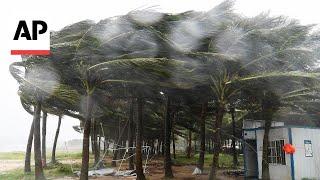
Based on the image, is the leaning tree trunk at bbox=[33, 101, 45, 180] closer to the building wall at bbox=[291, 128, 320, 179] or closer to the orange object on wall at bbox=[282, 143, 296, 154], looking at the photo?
the orange object on wall at bbox=[282, 143, 296, 154]

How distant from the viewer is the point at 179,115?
32.8 metres

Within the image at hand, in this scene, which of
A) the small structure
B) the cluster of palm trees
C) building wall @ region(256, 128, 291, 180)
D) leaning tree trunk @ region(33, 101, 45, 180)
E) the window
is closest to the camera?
the cluster of palm trees

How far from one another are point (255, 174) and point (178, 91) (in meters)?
7.49

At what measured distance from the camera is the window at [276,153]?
20373 millimetres

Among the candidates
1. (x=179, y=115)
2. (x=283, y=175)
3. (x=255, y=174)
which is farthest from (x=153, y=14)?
(x=179, y=115)

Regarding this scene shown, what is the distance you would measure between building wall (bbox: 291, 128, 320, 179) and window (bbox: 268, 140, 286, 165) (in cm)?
73

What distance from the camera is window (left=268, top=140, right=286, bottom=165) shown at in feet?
66.8

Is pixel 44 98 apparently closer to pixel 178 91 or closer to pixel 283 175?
pixel 178 91

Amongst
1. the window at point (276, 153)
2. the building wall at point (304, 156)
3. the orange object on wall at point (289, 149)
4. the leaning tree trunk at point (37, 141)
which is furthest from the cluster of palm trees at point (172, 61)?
the building wall at point (304, 156)

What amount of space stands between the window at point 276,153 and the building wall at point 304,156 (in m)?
0.73

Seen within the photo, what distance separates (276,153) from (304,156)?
56.6 inches

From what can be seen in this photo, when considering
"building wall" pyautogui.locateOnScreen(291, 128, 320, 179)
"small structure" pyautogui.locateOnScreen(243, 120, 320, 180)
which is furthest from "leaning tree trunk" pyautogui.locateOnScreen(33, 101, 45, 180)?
"building wall" pyautogui.locateOnScreen(291, 128, 320, 179)

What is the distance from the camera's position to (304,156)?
2009cm

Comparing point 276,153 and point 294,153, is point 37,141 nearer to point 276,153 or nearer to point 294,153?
point 276,153
